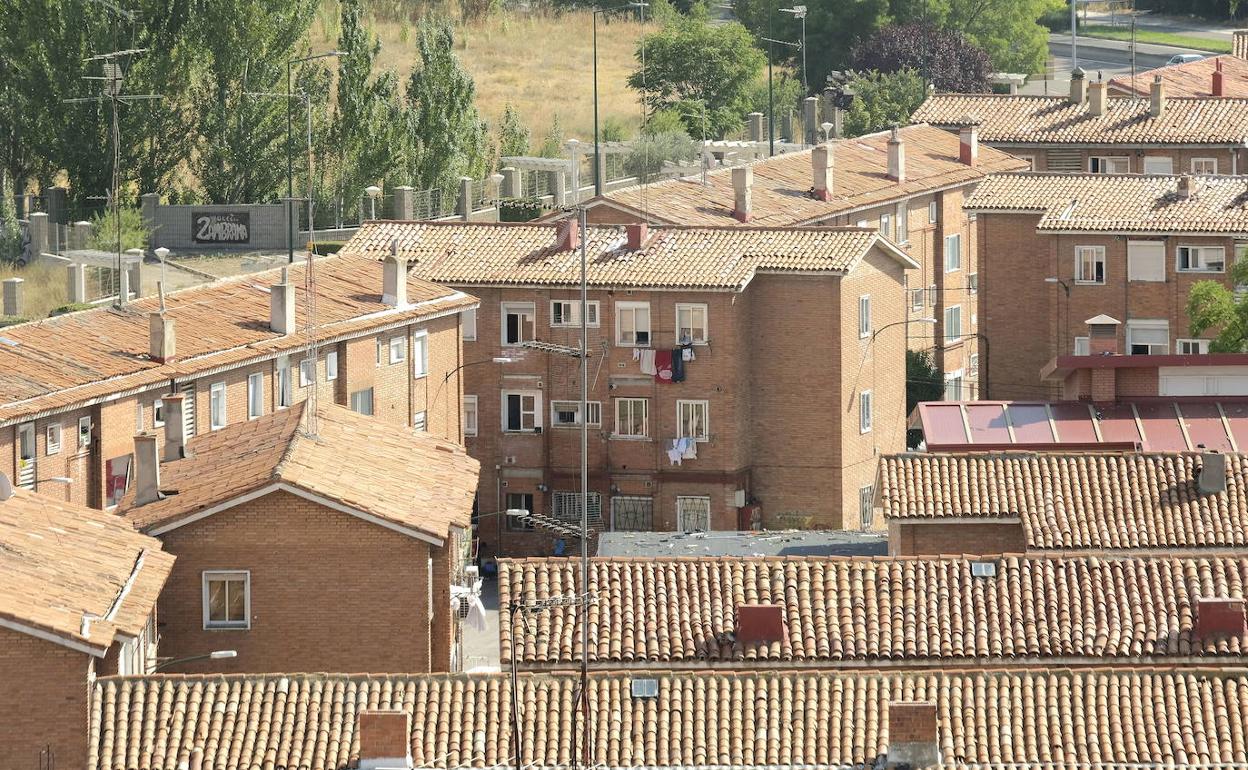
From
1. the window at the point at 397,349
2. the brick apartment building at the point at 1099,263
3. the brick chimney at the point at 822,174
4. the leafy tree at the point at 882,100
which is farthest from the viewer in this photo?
the leafy tree at the point at 882,100

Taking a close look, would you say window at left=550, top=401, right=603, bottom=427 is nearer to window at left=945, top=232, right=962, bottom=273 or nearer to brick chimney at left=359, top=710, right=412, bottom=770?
window at left=945, top=232, right=962, bottom=273

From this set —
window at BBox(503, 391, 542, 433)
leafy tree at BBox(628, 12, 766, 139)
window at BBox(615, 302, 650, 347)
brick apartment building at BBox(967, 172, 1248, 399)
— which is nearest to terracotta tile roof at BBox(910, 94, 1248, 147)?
brick apartment building at BBox(967, 172, 1248, 399)

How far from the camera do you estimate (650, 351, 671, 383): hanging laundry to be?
7219cm

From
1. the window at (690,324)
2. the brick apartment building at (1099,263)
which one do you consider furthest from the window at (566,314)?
the brick apartment building at (1099,263)

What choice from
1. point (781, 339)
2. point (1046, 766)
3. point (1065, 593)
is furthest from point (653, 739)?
point (781, 339)

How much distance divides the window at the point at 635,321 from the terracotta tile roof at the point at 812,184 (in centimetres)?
670

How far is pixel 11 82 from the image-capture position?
90.3 meters

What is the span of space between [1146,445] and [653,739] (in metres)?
20.0

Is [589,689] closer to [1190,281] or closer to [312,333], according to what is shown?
[312,333]

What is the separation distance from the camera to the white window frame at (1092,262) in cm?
8256

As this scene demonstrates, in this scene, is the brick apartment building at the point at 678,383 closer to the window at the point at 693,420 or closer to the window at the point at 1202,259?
the window at the point at 693,420

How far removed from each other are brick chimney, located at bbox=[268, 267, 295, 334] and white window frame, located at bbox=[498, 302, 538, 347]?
383 inches

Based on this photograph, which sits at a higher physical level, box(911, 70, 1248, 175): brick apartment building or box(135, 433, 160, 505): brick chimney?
box(911, 70, 1248, 175): brick apartment building

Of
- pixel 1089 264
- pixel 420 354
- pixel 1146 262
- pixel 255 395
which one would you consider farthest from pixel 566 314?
pixel 1146 262
